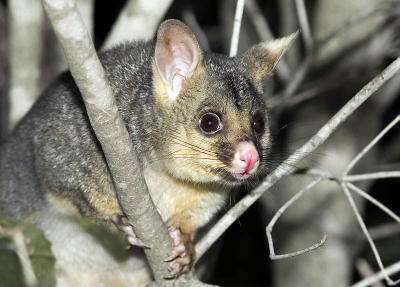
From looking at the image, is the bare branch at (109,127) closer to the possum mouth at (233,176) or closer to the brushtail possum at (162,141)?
the brushtail possum at (162,141)

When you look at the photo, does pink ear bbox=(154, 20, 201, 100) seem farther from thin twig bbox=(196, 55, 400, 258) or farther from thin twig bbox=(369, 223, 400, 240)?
thin twig bbox=(369, 223, 400, 240)

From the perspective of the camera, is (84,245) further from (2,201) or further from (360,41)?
(360,41)

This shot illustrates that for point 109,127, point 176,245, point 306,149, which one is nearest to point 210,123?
point 306,149

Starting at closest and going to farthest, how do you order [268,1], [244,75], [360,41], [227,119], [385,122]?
[227,119]
[244,75]
[360,41]
[385,122]
[268,1]

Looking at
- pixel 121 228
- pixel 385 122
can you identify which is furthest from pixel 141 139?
pixel 385 122

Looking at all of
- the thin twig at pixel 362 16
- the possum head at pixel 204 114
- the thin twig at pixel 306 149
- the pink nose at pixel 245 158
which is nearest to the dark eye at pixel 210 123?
the possum head at pixel 204 114

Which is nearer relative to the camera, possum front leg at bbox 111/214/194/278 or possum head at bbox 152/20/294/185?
possum head at bbox 152/20/294/185

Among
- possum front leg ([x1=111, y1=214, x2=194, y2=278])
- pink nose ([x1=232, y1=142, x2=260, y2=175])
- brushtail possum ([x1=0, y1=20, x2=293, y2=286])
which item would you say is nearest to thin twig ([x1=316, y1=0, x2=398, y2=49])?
brushtail possum ([x1=0, y1=20, x2=293, y2=286])

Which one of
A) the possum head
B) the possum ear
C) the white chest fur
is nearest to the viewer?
the possum head
